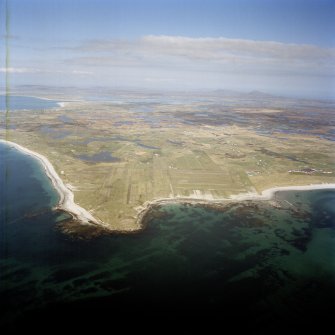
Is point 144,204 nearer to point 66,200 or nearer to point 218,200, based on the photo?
point 66,200

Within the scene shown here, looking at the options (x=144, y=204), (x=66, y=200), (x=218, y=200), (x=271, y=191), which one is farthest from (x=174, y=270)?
(x=271, y=191)

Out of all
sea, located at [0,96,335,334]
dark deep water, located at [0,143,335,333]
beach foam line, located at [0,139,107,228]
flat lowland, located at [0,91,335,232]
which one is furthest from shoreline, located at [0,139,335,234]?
dark deep water, located at [0,143,335,333]

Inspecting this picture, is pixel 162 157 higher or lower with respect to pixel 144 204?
higher

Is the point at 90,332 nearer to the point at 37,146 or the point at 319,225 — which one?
the point at 319,225

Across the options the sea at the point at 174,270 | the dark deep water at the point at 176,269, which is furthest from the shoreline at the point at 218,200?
the dark deep water at the point at 176,269

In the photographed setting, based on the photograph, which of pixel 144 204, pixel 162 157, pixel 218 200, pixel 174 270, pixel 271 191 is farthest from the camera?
pixel 162 157

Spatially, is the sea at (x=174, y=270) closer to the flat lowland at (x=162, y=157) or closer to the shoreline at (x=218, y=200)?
the shoreline at (x=218, y=200)

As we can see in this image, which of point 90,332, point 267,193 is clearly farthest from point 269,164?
point 90,332
